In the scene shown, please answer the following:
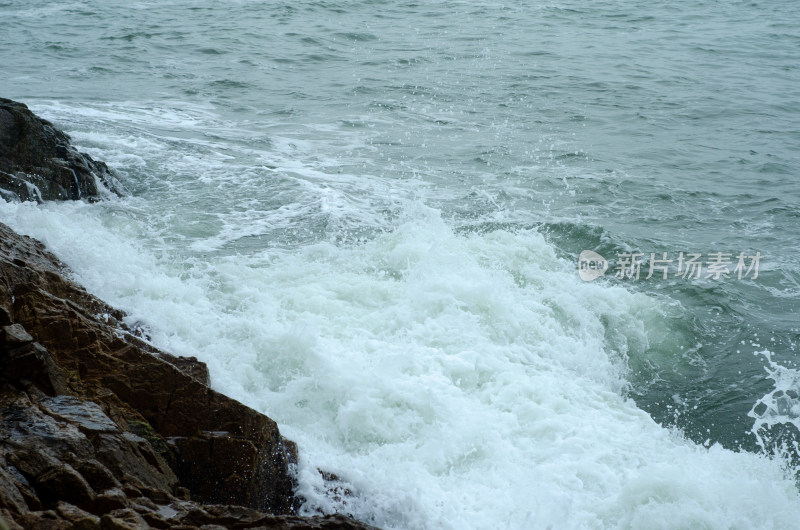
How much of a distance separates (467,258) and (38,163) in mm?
5128

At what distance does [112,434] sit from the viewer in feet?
11.9

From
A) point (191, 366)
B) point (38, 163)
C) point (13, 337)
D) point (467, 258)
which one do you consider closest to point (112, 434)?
point (13, 337)

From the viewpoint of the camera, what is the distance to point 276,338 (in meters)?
5.93

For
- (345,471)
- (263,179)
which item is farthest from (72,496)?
(263,179)

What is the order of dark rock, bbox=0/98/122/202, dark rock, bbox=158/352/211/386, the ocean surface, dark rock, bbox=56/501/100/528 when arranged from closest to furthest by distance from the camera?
dark rock, bbox=56/501/100/528, dark rock, bbox=158/352/211/386, the ocean surface, dark rock, bbox=0/98/122/202

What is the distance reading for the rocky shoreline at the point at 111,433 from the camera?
309 cm

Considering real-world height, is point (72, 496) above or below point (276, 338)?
above

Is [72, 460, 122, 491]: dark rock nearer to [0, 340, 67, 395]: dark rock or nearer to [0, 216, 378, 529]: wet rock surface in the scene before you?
[0, 216, 378, 529]: wet rock surface

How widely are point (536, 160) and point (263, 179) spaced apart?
440 centimetres

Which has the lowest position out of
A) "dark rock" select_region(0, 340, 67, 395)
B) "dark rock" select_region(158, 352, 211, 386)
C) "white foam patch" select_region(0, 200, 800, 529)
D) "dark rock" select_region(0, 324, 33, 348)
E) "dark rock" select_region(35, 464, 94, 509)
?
"white foam patch" select_region(0, 200, 800, 529)

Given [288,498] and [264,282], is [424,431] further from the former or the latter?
[264,282]

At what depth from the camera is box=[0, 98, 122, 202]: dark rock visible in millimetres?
8086

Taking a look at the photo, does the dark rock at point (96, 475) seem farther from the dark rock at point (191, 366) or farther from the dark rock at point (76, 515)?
the dark rock at point (191, 366)

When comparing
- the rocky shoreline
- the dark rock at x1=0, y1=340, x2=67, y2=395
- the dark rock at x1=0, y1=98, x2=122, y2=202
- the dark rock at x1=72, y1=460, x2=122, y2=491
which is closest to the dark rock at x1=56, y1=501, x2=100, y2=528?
the rocky shoreline
